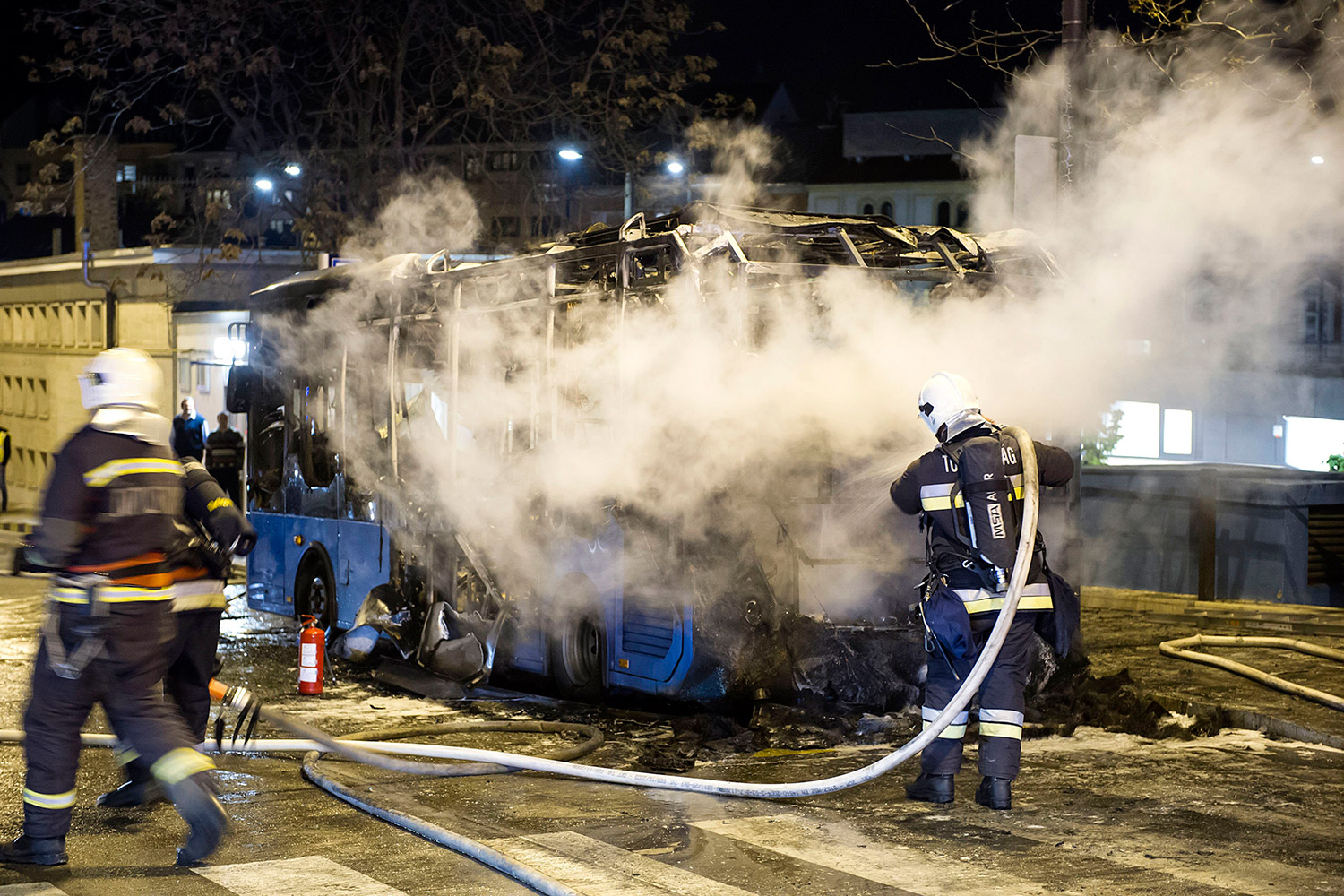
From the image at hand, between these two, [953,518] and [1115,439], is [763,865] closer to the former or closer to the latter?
[953,518]

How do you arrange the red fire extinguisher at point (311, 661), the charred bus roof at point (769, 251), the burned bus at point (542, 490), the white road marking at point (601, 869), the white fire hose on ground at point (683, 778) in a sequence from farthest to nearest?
the red fire extinguisher at point (311, 661)
the burned bus at point (542, 490)
the charred bus roof at point (769, 251)
the white fire hose on ground at point (683, 778)
the white road marking at point (601, 869)

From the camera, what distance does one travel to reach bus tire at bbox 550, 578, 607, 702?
920 centimetres

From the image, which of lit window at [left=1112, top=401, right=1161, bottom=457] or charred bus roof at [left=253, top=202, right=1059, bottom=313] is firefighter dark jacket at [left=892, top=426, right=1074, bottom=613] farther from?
lit window at [left=1112, top=401, right=1161, bottom=457]

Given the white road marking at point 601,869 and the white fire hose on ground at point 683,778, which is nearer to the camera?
the white road marking at point 601,869

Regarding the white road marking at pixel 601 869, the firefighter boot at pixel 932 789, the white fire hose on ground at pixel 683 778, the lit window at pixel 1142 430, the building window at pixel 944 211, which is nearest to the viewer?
the white road marking at pixel 601 869

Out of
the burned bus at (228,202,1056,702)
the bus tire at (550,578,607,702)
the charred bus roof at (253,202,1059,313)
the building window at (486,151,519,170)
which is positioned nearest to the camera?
the charred bus roof at (253,202,1059,313)

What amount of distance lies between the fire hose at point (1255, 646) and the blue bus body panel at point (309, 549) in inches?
225

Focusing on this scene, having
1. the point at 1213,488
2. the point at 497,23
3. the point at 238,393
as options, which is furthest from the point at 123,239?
the point at 1213,488

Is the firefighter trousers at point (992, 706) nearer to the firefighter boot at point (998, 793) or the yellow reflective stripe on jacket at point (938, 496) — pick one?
the firefighter boot at point (998, 793)

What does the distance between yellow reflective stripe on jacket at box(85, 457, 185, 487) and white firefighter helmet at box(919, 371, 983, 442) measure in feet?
10.6

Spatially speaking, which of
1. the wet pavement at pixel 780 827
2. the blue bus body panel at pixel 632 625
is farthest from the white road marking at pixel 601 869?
the blue bus body panel at pixel 632 625

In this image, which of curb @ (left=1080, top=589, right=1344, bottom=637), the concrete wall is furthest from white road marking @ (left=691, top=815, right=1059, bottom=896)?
the concrete wall

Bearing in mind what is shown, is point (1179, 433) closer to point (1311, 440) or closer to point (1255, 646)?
point (1311, 440)

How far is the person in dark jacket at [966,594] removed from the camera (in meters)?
6.30
